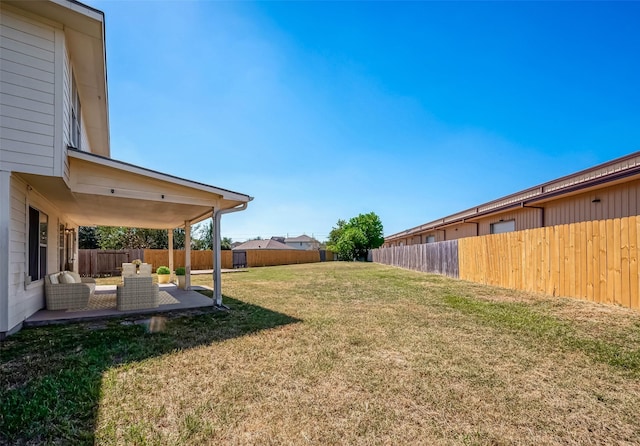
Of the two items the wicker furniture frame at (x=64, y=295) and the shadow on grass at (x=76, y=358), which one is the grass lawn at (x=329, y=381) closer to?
the shadow on grass at (x=76, y=358)

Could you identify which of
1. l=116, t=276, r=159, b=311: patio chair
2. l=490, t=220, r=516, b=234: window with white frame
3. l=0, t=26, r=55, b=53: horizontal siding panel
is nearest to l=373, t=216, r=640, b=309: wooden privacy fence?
l=490, t=220, r=516, b=234: window with white frame

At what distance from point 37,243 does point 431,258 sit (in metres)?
16.1

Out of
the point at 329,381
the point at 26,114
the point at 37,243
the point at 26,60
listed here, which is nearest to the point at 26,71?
the point at 26,60

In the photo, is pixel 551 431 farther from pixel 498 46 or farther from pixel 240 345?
pixel 498 46

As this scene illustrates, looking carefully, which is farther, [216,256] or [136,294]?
[216,256]

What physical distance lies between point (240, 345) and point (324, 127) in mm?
13352

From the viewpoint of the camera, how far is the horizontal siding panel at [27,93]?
4828 mm

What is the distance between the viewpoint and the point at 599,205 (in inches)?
386

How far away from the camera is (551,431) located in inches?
96.8

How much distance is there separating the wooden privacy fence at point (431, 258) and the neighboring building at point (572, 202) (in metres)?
2.72

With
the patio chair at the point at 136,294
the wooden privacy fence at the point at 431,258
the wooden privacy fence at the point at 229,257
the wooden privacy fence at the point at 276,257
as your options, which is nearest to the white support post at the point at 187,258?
the patio chair at the point at 136,294

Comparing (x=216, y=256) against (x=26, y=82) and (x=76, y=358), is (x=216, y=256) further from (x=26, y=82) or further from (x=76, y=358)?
(x=26, y=82)

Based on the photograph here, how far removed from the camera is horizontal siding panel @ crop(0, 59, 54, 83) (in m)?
4.85

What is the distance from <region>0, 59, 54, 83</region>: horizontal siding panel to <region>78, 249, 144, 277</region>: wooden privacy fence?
54.9 feet
